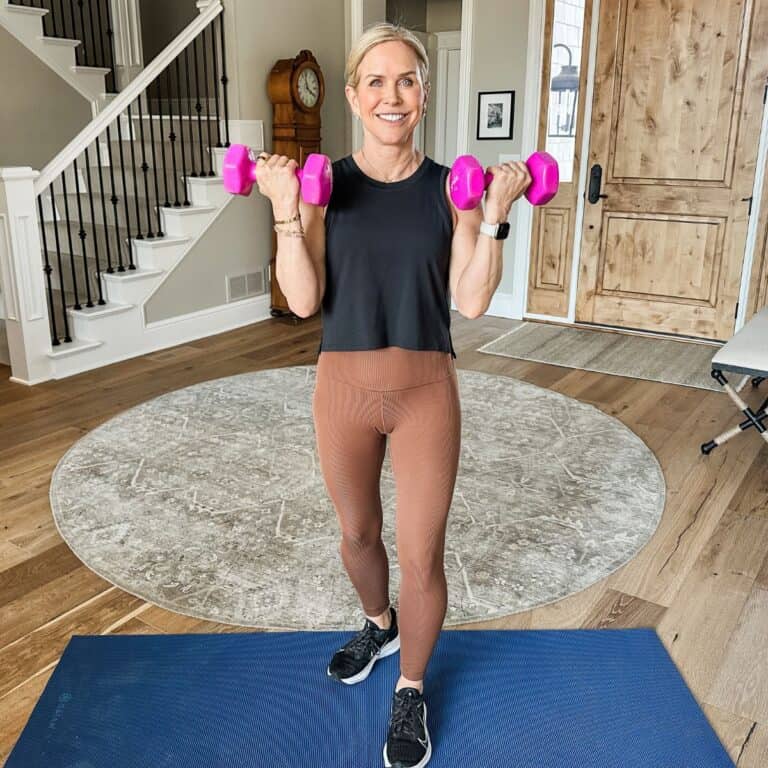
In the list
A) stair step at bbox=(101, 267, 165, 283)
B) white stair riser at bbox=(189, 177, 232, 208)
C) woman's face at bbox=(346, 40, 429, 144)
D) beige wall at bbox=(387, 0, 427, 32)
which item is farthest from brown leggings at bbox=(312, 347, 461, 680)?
beige wall at bbox=(387, 0, 427, 32)

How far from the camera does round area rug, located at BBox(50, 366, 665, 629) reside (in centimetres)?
237

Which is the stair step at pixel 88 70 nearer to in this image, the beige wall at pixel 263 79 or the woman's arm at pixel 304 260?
the beige wall at pixel 263 79

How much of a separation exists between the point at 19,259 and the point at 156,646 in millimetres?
2769

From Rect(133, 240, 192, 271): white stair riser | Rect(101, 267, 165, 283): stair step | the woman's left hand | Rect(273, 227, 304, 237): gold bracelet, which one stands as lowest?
Rect(101, 267, 165, 283): stair step

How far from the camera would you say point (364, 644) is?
1.96 meters

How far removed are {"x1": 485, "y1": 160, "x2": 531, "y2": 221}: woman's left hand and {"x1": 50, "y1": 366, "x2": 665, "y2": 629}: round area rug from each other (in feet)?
4.20

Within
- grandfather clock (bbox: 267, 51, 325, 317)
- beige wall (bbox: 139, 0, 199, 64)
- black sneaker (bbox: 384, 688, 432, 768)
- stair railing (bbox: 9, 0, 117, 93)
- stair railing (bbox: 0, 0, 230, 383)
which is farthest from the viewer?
beige wall (bbox: 139, 0, 199, 64)

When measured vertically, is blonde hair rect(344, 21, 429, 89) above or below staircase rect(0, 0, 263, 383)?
above

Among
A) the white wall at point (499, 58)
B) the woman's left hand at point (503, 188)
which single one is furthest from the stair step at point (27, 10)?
the woman's left hand at point (503, 188)

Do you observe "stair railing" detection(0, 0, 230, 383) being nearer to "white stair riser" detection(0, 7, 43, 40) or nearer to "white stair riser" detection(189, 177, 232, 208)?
"white stair riser" detection(189, 177, 232, 208)

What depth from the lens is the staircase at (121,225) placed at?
14.2 feet

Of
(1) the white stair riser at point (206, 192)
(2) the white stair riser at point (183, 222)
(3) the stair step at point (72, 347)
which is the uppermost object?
(1) the white stair riser at point (206, 192)

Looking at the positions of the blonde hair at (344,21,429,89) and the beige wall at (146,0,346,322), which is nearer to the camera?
the blonde hair at (344,21,429,89)

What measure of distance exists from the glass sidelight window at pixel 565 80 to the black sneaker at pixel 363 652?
4.30 m
